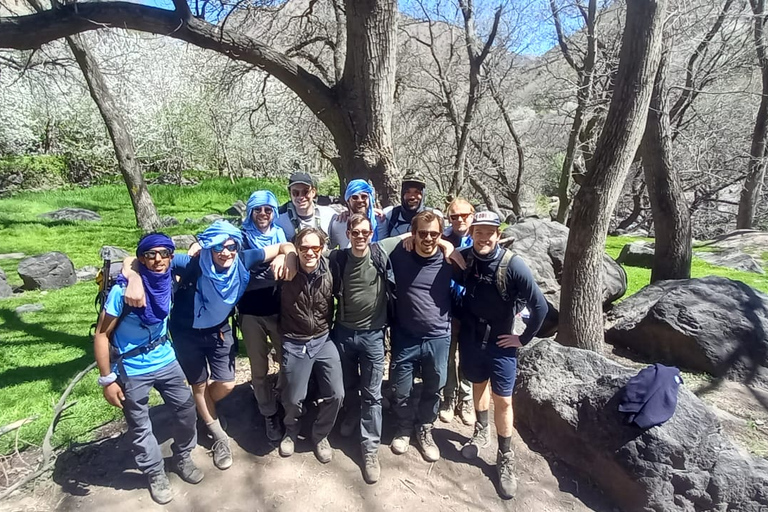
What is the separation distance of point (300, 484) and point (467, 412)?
1599 millimetres

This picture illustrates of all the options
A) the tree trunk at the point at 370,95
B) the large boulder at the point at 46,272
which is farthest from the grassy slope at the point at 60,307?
the tree trunk at the point at 370,95

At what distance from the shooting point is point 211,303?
10.8ft

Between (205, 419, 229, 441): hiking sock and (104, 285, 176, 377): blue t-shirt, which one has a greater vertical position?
(104, 285, 176, 377): blue t-shirt

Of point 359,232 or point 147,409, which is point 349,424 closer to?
point 147,409

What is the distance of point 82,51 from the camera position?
1109cm

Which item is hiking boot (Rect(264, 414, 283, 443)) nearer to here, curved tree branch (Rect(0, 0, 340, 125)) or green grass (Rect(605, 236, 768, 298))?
curved tree branch (Rect(0, 0, 340, 125))

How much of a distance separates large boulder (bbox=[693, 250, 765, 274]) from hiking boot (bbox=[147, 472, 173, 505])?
1230 centimetres

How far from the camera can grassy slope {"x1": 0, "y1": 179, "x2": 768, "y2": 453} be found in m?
4.56

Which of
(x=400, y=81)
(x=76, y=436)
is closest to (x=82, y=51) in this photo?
(x=400, y=81)

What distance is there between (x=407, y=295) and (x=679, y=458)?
2.33 m

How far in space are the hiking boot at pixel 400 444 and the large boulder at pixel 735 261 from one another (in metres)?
10.7

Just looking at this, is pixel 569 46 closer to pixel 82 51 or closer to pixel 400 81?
pixel 400 81

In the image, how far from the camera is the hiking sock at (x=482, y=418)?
13.3 ft

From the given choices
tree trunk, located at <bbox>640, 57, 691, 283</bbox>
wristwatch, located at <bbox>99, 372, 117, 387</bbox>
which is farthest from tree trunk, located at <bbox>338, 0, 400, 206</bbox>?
tree trunk, located at <bbox>640, 57, 691, 283</bbox>
